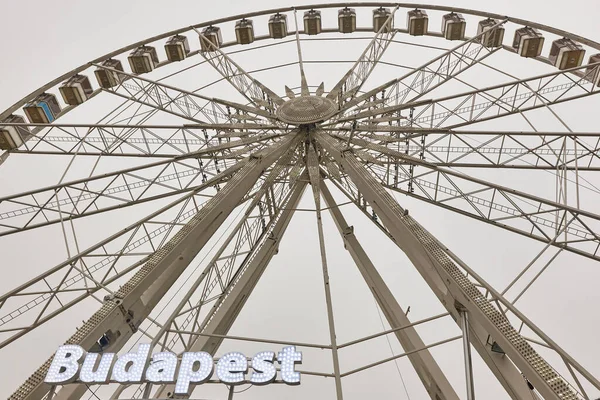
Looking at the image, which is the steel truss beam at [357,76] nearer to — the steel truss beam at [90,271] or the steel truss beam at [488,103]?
the steel truss beam at [488,103]

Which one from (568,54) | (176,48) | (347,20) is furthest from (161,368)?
(347,20)

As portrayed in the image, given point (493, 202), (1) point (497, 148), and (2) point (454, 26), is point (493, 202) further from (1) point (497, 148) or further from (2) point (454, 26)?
(2) point (454, 26)

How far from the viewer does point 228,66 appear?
22641 mm

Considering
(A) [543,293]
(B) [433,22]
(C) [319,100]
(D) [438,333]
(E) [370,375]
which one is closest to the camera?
(C) [319,100]

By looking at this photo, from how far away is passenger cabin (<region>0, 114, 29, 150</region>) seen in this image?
19.0 metres

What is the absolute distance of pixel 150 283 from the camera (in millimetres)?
11508

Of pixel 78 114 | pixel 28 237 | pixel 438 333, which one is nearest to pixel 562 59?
pixel 438 333

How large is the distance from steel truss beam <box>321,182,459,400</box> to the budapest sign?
14.6 ft

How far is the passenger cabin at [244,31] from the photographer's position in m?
27.5

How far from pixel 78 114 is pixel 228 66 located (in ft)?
130

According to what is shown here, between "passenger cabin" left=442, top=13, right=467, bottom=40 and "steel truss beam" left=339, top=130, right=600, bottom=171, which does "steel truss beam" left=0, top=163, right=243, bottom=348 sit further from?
"passenger cabin" left=442, top=13, right=467, bottom=40

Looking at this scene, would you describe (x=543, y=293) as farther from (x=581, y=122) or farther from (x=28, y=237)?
(x=28, y=237)

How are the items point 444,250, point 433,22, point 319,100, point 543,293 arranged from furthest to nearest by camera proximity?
point 433,22 < point 543,293 < point 319,100 < point 444,250

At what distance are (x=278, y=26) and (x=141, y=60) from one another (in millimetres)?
8497
